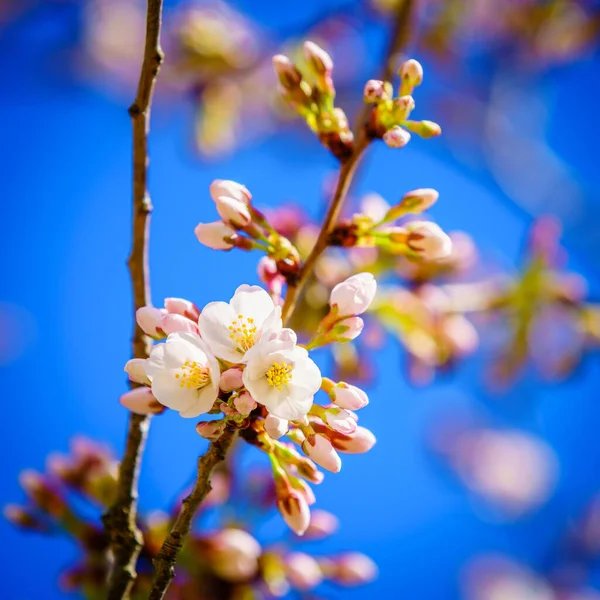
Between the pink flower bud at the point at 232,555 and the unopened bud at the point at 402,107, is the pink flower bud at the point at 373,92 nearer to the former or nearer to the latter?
the unopened bud at the point at 402,107

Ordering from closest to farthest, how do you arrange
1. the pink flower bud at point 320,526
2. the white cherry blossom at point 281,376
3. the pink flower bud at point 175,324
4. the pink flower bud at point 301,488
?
the white cherry blossom at point 281,376 → the pink flower bud at point 175,324 → the pink flower bud at point 301,488 → the pink flower bud at point 320,526

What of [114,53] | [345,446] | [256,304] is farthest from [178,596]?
[114,53]

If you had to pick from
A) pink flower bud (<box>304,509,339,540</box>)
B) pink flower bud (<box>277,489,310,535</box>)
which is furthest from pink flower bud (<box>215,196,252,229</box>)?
pink flower bud (<box>304,509,339,540</box>)

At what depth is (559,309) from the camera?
270cm

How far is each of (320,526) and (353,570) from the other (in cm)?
20

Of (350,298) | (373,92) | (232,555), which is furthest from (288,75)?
(232,555)

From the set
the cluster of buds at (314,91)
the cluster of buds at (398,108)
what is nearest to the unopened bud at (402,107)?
the cluster of buds at (398,108)

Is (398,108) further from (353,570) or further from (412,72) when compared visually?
(353,570)

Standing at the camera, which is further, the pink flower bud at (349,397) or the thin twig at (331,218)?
the thin twig at (331,218)

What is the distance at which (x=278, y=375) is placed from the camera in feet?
2.81

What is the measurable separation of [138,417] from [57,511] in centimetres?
63

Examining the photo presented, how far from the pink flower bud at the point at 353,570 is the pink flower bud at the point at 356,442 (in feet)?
2.72

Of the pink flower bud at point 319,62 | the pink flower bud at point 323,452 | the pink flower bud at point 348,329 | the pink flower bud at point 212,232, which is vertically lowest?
the pink flower bud at point 323,452

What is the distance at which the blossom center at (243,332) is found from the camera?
3.03 ft
